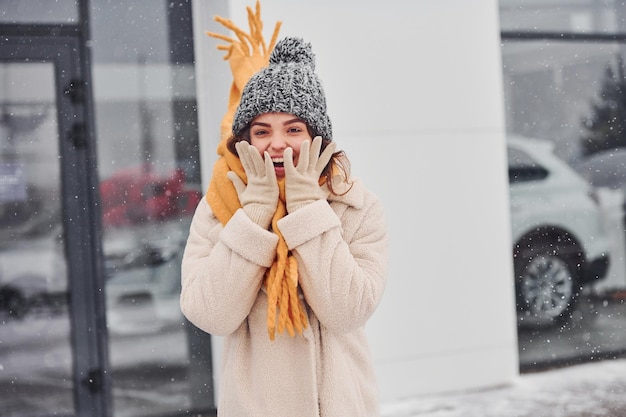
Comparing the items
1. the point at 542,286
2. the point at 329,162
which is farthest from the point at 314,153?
the point at 542,286

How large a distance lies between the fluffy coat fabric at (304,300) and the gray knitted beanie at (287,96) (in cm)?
24

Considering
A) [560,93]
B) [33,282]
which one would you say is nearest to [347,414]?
[33,282]

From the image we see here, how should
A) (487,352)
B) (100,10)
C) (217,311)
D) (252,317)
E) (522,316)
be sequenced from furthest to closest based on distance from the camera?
1. (522,316)
2. (487,352)
3. (100,10)
4. (252,317)
5. (217,311)

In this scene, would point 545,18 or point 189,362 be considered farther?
point 545,18

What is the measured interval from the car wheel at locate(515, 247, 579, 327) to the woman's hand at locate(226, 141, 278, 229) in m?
3.61

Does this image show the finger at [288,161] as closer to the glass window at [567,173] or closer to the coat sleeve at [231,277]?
the coat sleeve at [231,277]

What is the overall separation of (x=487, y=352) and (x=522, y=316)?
602 millimetres

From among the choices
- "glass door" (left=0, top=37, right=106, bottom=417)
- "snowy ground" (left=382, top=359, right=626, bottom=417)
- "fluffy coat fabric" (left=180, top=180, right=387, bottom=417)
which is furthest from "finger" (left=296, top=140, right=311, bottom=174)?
"snowy ground" (left=382, top=359, right=626, bottom=417)

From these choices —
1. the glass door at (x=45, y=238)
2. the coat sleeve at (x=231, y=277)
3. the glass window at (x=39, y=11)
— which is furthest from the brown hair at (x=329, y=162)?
the glass window at (x=39, y=11)

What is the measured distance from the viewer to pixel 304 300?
207 cm

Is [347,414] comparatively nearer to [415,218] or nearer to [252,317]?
[252,317]

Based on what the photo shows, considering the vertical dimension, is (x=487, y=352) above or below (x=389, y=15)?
below

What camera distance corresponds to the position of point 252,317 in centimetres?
208

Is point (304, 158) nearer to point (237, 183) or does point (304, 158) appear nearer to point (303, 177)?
point (303, 177)
